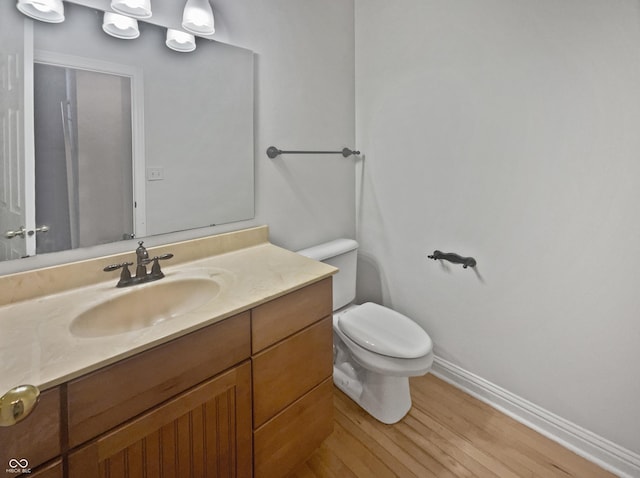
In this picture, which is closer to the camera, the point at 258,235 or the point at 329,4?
the point at 258,235

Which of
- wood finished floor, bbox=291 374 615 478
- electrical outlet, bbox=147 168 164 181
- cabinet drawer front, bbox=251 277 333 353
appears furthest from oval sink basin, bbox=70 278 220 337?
wood finished floor, bbox=291 374 615 478

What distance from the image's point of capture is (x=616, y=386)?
4.14 feet

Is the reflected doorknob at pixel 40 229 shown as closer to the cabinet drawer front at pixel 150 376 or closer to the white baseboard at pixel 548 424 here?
the cabinet drawer front at pixel 150 376

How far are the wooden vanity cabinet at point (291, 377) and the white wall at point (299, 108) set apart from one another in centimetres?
61

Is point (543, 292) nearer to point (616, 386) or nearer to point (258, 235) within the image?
point (616, 386)

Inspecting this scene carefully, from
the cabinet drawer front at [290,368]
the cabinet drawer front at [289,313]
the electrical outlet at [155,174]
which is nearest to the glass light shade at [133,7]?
the electrical outlet at [155,174]

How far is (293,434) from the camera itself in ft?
3.87

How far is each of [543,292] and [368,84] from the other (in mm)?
1490

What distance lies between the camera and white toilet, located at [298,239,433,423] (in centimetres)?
142

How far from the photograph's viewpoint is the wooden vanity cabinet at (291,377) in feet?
3.43

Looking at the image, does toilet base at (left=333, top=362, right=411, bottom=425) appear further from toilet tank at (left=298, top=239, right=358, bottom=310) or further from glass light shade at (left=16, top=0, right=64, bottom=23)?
glass light shade at (left=16, top=0, right=64, bottom=23)

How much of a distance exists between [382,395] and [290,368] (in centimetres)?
67

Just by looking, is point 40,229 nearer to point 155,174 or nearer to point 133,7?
point 155,174

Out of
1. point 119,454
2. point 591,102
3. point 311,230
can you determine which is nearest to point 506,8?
point 591,102
